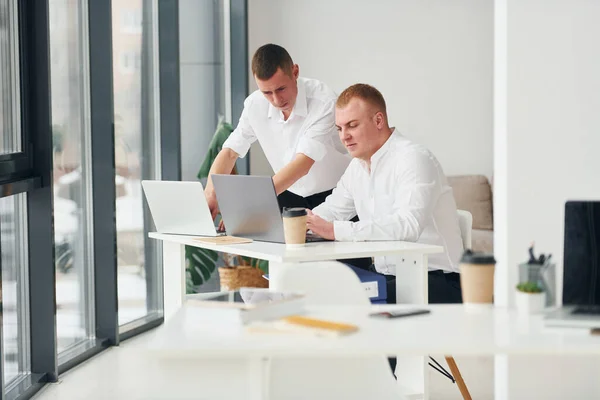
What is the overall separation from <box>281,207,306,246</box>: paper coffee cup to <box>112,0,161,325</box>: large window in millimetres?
2118

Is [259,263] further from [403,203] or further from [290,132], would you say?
[403,203]

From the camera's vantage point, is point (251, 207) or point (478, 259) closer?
point (478, 259)

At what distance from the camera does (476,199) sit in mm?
7152

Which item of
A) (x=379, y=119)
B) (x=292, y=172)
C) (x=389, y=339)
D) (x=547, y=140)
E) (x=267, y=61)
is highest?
(x=267, y=61)

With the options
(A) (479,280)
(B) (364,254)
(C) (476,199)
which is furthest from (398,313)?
(C) (476,199)

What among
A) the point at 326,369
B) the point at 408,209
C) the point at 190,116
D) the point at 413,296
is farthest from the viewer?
the point at 190,116

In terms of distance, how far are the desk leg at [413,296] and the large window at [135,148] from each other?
7.90 ft

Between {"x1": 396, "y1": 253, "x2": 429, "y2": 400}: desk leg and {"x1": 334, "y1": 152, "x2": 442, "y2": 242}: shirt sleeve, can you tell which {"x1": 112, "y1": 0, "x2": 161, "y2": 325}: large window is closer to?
{"x1": 334, "y1": 152, "x2": 442, "y2": 242}: shirt sleeve

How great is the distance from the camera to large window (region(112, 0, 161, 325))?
5426 millimetres

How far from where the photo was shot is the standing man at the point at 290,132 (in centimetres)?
442

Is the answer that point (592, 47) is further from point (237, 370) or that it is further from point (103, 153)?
point (103, 153)

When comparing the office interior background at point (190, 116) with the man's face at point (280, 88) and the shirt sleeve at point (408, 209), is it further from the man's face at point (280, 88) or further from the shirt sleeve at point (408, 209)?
the man's face at point (280, 88)

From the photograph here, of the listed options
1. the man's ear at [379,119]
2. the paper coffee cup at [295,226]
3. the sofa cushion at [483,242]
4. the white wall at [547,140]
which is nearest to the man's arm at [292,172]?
the man's ear at [379,119]

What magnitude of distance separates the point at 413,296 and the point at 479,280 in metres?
1.19
